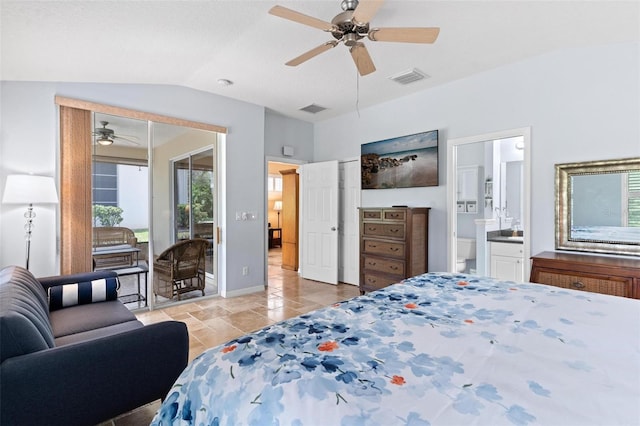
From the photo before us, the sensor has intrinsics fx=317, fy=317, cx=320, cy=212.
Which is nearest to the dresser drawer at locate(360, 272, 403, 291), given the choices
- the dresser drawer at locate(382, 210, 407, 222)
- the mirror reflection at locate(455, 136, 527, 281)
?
the dresser drawer at locate(382, 210, 407, 222)

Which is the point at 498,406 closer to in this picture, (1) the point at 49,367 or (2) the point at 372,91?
(1) the point at 49,367

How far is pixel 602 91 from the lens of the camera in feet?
9.80

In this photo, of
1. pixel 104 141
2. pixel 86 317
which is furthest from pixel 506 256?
pixel 104 141

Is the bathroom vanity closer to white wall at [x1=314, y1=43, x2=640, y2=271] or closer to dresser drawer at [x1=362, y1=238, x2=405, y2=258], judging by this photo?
white wall at [x1=314, y1=43, x2=640, y2=271]

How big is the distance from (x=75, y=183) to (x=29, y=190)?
567mm

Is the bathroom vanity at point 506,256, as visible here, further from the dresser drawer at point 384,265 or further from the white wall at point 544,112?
the dresser drawer at point 384,265

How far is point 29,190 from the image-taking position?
2801 millimetres

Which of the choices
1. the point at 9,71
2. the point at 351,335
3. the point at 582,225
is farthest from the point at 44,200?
the point at 582,225

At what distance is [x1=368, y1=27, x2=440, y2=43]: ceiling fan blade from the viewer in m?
2.12

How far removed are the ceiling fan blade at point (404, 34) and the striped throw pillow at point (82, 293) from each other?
9.74 ft

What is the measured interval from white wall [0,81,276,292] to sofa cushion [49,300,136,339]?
1.09 m

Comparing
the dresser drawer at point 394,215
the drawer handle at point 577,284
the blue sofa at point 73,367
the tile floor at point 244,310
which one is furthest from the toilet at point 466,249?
the blue sofa at point 73,367

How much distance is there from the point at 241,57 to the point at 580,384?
3475 millimetres

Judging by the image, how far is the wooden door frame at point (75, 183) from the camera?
3283 millimetres
